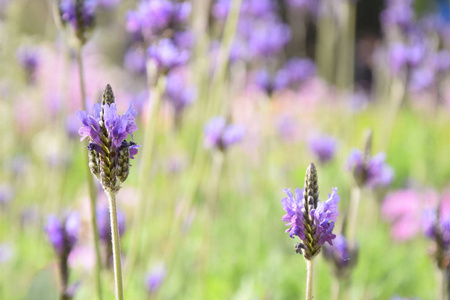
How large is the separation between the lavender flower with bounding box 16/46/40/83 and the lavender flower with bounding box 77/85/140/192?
5.35 ft

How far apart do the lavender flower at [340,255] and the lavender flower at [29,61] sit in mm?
1602

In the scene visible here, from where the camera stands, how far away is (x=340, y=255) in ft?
4.16

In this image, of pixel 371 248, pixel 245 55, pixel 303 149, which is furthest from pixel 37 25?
pixel 371 248

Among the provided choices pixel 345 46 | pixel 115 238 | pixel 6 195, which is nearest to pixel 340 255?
pixel 115 238

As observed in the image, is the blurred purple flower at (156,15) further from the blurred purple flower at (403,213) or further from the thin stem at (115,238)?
the blurred purple flower at (403,213)

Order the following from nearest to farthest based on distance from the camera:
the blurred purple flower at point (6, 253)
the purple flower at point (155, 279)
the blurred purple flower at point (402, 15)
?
the purple flower at point (155, 279) < the blurred purple flower at point (6, 253) < the blurred purple flower at point (402, 15)

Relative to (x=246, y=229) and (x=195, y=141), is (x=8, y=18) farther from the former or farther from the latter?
(x=246, y=229)

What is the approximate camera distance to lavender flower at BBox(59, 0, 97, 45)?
4.08 feet

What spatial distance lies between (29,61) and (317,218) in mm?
1879

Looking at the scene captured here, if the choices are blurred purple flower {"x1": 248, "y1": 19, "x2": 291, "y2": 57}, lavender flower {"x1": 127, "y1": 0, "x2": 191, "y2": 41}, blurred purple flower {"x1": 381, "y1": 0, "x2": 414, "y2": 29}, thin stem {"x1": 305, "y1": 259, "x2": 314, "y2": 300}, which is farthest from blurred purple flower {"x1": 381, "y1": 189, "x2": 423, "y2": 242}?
thin stem {"x1": 305, "y1": 259, "x2": 314, "y2": 300}

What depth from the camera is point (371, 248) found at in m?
2.54

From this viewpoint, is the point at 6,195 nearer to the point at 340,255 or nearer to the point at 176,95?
the point at 176,95


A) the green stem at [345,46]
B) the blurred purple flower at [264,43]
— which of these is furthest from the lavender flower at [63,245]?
the green stem at [345,46]

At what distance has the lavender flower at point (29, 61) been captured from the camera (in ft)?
7.52
